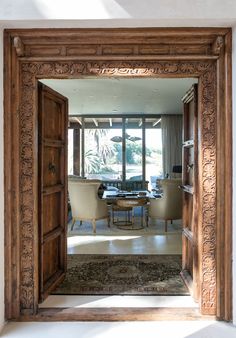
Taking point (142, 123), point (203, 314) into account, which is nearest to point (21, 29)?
point (203, 314)

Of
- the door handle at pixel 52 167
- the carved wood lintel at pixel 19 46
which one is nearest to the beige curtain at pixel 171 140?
the door handle at pixel 52 167

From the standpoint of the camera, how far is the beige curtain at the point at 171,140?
9.80 metres

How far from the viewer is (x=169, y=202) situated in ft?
19.5

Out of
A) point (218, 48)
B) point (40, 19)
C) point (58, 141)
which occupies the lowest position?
point (58, 141)

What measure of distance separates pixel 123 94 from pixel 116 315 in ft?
17.9

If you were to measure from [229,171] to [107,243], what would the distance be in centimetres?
295

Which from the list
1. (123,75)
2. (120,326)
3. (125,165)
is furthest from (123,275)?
(125,165)

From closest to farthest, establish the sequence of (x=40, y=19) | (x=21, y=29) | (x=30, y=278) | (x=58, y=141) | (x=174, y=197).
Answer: (x=40, y=19), (x=21, y=29), (x=30, y=278), (x=58, y=141), (x=174, y=197)

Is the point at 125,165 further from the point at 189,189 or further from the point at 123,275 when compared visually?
the point at 189,189

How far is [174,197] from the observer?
233 inches

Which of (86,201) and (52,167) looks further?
(86,201)

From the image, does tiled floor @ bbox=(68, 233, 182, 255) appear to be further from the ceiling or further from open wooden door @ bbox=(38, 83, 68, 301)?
the ceiling

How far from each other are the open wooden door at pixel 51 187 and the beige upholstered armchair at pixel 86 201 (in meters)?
2.13

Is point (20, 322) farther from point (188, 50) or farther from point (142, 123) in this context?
point (142, 123)
